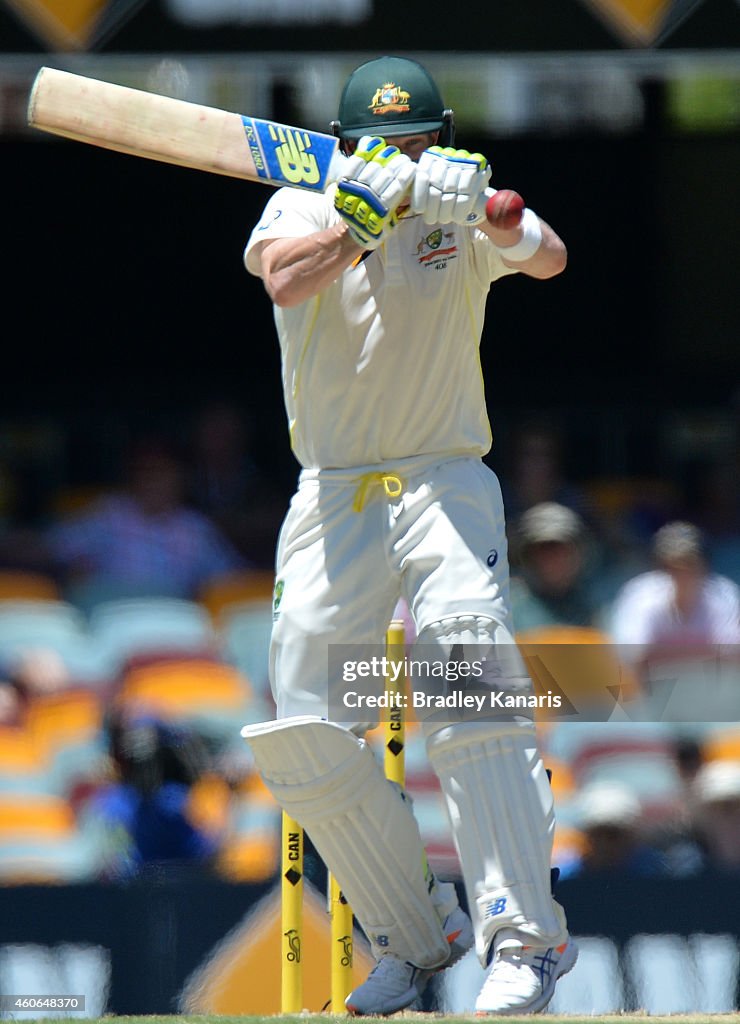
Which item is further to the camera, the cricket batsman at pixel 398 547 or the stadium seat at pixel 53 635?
the stadium seat at pixel 53 635

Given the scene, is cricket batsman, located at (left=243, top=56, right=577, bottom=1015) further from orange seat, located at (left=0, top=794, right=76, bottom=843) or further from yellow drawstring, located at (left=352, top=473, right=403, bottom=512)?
orange seat, located at (left=0, top=794, right=76, bottom=843)

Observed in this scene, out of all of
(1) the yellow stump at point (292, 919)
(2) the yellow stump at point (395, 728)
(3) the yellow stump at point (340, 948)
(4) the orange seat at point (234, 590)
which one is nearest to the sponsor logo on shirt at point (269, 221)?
(2) the yellow stump at point (395, 728)

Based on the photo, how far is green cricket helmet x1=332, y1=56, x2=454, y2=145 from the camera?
9.21 ft

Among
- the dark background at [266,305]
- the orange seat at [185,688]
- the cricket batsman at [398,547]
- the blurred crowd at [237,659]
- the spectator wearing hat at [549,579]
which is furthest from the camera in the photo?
the dark background at [266,305]

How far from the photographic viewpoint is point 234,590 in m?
5.58

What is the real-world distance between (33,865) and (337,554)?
2.37 metres

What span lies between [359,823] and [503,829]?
9.7 inches

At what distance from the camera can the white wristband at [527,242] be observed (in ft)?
9.01

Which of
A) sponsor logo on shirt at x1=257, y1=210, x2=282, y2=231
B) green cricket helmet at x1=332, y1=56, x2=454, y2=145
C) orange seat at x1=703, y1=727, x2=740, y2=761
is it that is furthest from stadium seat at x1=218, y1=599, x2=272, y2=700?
green cricket helmet at x1=332, y1=56, x2=454, y2=145

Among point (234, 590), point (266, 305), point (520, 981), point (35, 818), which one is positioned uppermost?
point (266, 305)

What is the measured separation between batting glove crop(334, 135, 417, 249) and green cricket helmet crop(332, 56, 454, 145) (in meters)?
0.18

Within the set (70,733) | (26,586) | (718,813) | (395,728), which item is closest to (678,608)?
(718,813)

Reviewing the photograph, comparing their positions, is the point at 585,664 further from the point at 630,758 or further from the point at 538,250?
the point at 538,250

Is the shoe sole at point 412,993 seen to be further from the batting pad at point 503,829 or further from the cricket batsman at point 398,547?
the batting pad at point 503,829
